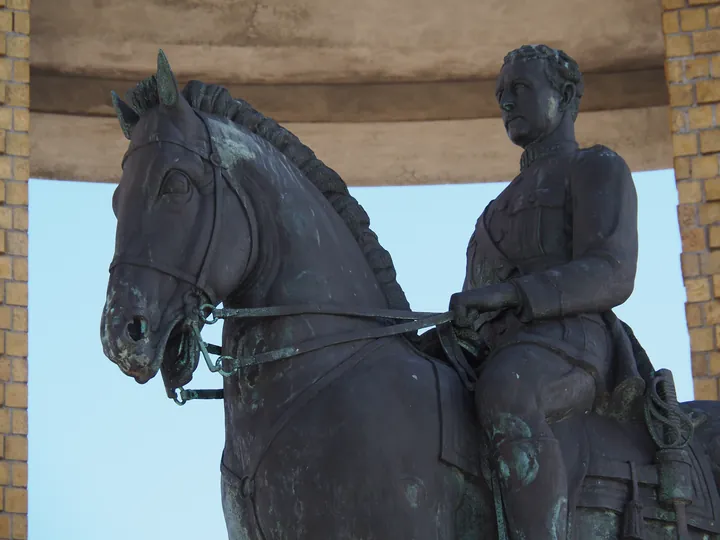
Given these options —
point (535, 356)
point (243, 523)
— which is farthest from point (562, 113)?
point (243, 523)

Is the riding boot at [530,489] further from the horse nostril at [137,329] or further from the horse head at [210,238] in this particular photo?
the horse nostril at [137,329]

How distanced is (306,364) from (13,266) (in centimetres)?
460

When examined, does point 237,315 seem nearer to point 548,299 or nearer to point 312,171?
point 312,171

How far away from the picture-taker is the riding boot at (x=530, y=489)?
413 centimetres

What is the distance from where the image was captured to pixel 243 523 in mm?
4121

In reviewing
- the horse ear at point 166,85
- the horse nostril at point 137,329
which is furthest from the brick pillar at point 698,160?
the horse nostril at point 137,329

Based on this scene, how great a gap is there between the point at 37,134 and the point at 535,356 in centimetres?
744

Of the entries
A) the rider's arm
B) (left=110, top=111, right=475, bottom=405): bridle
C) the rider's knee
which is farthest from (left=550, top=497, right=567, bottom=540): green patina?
the rider's arm

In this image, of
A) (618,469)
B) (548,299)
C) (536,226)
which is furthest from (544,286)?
(618,469)

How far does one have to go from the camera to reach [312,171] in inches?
177

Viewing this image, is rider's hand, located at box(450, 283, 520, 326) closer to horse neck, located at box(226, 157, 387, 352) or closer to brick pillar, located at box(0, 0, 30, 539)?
horse neck, located at box(226, 157, 387, 352)

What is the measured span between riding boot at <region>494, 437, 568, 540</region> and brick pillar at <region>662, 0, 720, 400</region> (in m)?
4.34

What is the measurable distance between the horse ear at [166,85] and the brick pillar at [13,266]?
435 centimetres

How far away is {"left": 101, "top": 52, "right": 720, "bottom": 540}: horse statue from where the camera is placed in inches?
159
